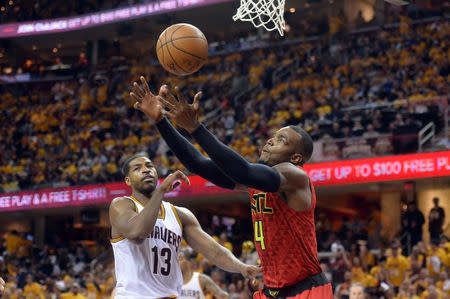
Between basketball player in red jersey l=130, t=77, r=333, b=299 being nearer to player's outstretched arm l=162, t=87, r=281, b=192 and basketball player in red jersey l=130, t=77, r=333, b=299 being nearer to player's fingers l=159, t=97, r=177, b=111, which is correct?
player's fingers l=159, t=97, r=177, b=111

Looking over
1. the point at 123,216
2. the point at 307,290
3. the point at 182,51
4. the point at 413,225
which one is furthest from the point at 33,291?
the point at 307,290

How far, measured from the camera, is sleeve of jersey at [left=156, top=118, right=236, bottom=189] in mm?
5445

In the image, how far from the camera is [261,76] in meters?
25.4

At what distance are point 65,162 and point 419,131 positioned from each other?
35.4 ft

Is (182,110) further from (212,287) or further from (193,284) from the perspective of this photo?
(193,284)

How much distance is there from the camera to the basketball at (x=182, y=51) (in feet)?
21.1

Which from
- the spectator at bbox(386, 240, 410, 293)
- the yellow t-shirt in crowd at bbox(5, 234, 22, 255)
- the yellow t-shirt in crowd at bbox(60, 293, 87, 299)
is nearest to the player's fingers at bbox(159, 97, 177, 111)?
the spectator at bbox(386, 240, 410, 293)

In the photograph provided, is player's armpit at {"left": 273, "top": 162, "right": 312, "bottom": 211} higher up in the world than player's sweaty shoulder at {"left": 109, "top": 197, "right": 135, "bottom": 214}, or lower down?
lower down

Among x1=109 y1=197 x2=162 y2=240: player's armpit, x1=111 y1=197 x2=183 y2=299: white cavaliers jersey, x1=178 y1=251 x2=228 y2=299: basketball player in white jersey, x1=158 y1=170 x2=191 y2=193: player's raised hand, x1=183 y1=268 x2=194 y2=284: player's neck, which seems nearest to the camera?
x1=158 y1=170 x2=191 y2=193: player's raised hand

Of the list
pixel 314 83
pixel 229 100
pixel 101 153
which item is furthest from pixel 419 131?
pixel 101 153

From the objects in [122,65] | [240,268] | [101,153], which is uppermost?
[122,65]

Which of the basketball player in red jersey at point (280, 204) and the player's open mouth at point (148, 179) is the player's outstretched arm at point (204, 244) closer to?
the player's open mouth at point (148, 179)

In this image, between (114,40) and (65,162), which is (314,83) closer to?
(65,162)

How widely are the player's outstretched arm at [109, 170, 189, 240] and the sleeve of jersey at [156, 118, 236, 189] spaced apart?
45cm
